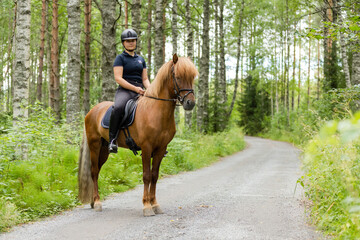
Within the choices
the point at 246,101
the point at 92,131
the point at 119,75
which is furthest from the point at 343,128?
the point at 246,101

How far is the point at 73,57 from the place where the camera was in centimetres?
1146

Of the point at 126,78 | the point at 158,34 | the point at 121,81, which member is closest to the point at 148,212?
the point at 121,81

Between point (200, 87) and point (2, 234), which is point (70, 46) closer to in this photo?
point (2, 234)

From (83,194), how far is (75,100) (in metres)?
5.75

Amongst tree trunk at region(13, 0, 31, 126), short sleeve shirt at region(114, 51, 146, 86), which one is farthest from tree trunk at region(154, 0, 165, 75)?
short sleeve shirt at region(114, 51, 146, 86)

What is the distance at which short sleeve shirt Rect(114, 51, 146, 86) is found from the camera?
20.1ft

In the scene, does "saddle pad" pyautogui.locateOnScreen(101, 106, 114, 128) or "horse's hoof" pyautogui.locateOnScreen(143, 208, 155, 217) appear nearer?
"horse's hoof" pyautogui.locateOnScreen(143, 208, 155, 217)

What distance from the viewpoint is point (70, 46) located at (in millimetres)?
11359

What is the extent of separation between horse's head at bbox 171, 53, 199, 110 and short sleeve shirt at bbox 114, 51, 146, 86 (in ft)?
3.50

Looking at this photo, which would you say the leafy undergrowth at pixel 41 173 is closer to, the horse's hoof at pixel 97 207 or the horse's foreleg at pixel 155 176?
the horse's hoof at pixel 97 207

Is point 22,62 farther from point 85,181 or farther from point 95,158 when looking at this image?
point 85,181

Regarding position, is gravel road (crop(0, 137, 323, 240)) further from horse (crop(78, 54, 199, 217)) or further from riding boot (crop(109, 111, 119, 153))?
riding boot (crop(109, 111, 119, 153))

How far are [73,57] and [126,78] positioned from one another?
19.4 feet

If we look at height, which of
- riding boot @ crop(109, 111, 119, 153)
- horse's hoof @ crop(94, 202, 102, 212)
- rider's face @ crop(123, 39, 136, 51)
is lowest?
horse's hoof @ crop(94, 202, 102, 212)
